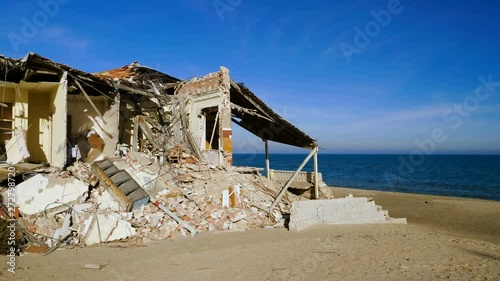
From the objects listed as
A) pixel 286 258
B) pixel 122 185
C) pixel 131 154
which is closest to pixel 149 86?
pixel 131 154

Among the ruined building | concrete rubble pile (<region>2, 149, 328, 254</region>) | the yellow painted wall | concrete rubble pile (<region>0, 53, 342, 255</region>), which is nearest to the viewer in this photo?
concrete rubble pile (<region>2, 149, 328, 254</region>)

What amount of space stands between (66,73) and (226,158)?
22.5 ft

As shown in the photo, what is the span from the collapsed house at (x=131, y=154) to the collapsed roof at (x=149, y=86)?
0.05 m

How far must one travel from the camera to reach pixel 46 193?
9.45 meters

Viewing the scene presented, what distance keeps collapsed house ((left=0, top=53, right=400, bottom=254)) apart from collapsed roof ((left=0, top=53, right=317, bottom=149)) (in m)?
0.05

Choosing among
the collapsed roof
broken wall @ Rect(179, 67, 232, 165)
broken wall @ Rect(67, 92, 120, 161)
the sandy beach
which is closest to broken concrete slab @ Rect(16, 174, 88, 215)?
the sandy beach

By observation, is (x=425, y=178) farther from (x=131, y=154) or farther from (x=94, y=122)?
(x=94, y=122)

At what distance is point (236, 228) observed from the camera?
10547mm

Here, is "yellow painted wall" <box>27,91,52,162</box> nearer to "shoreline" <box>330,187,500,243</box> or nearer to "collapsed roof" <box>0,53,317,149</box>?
"collapsed roof" <box>0,53,317,149</box>

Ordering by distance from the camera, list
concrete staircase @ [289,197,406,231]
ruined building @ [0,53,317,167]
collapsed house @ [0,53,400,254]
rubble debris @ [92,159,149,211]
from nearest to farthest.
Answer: collapsed house @ [0,53,400,254] → rubble debris @ [92,159,149,211] → concrete staircase @ [289,197,406,231] → ruined building @ [0,53,317,167]

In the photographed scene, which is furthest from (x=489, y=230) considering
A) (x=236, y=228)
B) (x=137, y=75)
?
(x=137, y=75)

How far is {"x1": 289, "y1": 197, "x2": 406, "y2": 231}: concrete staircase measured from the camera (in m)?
10.5

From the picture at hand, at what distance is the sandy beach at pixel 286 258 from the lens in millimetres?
6367

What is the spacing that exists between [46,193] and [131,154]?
3571 millimetres
